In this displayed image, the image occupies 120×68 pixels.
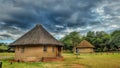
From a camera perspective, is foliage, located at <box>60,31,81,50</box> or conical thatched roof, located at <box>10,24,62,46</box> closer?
conical thatched roof, located at <box>10,24,62,46</box>

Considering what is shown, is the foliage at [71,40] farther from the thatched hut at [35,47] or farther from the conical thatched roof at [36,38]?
the thatched hut at [35,47]

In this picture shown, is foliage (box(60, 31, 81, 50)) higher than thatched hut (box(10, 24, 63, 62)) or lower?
higher

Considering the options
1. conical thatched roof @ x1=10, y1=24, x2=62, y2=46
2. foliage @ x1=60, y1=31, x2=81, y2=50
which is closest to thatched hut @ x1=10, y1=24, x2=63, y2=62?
conical thatched roof @ x1=10, y1=24, x2=62, y2=46

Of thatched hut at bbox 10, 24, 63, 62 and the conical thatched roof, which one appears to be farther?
the conical thatched roof

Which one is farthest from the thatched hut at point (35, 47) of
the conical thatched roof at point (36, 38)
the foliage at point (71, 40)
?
the foliage at point (71, 40)

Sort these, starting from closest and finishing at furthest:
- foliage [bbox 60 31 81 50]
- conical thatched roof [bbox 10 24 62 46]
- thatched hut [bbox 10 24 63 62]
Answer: thatched hut [bbox 10 24 63 62] → conical thatched roof [bbox 10 24 62 46] → foliage [bbox 60 31 81 50]

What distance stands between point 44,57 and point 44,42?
2.81 meters

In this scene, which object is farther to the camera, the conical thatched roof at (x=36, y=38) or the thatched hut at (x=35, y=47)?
the conical thatched roof at (x=36, y=38)

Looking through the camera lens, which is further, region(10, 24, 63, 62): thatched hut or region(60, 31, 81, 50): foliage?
region(60, 31, 81, 50): foliage

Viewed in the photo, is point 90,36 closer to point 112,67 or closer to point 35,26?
point 35,26

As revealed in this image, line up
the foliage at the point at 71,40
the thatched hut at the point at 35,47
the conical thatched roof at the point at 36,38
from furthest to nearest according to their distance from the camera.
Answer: the foliage at the point at 71,40 → the conical thatched roof at the point at 36,38 → the thatched hut at the point at 35,47

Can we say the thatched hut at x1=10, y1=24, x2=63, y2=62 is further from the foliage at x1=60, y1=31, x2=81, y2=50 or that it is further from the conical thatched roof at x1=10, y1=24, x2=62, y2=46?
the foliage at x1=60, y1=31, x2=81, y2=50

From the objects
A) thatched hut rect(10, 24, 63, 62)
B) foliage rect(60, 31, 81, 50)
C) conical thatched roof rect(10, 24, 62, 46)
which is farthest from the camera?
foliage rect(60, 31, 81, 50)

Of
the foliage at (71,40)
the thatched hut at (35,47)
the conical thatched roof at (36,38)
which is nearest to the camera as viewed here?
the thatched hut at (35,47)
